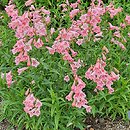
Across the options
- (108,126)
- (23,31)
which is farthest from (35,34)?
(108,126)

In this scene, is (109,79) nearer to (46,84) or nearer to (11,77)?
(46,84)

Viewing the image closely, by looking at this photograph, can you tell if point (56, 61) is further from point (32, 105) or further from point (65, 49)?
point (32, 105)

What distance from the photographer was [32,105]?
3.38 meters

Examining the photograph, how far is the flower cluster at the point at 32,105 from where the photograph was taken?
337 cm

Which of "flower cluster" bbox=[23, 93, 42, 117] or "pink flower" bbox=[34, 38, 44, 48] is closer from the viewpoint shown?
"flower cluster" bbox=[23, 93, 42, 117]

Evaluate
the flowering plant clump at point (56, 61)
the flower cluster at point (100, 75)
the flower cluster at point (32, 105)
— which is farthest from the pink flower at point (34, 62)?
the flower cluster at point (100, 75)

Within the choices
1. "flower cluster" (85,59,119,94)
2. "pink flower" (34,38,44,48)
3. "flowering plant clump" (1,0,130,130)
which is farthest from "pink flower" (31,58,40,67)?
"flower cluster" (85,59,119,94)

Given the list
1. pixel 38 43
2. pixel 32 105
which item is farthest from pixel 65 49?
pixel 32 105

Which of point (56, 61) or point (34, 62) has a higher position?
point (34, 62)

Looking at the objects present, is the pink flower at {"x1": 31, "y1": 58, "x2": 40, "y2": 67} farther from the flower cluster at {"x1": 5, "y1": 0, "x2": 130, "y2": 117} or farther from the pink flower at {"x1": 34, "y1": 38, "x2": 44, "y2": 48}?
the pink flower at {"x1": 34, "y1": 38, "x2": 44, "y2": 48}

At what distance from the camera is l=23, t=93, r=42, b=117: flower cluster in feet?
11.1

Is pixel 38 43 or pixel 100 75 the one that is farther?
pixel 38 43

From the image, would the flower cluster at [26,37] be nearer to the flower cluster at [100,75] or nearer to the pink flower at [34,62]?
the pink flower at [34,62]

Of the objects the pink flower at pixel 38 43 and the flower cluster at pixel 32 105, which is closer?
the flower cluster at pixel 32 105
